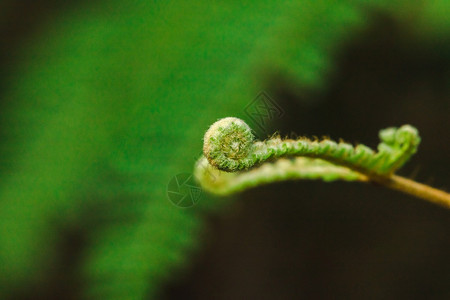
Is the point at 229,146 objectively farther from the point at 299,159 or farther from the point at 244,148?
the point at 299,159

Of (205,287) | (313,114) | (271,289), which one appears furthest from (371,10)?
(205,287)

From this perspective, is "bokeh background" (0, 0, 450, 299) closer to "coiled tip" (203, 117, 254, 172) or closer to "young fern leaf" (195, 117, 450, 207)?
"young fern leaf" (195, 117, 450, 207)

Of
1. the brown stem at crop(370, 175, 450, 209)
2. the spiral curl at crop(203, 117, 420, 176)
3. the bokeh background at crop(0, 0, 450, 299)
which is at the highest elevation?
the bokeh background at crop(0, 0, 450, 299)

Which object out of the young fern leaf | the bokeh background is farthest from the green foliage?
the bokeh background

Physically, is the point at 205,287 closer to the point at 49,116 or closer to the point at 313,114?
the point at 313,114

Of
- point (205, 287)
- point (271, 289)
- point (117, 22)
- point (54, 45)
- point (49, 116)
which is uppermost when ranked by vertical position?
point (54, 45)

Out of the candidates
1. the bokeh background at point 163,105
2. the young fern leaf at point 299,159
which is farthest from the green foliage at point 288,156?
the bokeh background at point 163,105

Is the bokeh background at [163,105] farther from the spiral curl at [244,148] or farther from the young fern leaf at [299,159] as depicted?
the spiral curl at [244,148]
